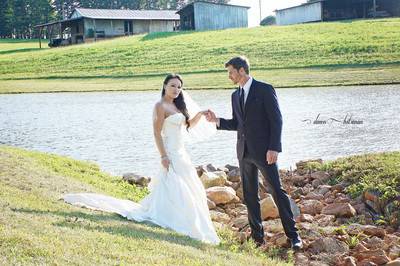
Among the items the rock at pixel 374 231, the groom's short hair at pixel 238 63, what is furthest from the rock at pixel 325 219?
the groom's short hair at pixel 238 63

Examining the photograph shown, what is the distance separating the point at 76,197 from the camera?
28.1 feet

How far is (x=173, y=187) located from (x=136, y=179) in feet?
12.9

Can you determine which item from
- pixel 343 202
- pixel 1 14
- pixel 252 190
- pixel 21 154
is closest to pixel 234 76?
pixel 252 190

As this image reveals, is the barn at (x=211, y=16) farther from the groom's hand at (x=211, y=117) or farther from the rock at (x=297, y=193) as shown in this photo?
the groom's hand at (x=211, y=117)

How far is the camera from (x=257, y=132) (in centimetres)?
732

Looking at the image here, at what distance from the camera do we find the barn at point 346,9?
60531mm

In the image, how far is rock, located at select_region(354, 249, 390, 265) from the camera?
23.2 feet

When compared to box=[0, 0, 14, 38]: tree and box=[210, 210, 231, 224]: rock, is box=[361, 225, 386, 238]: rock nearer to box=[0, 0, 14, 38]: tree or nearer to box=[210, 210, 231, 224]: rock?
box=[210, 210, 231, 224]: rock

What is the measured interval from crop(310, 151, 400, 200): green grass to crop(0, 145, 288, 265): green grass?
9.82 ft

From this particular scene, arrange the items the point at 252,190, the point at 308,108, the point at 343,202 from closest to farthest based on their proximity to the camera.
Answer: the point at 252,190 < the point at 343,202 < the point at 308,108

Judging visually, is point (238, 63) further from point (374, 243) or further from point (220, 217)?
point (220, 217)

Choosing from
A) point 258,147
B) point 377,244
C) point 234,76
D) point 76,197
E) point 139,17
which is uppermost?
point 139,17

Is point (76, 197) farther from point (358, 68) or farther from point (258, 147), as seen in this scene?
point (358, 68)

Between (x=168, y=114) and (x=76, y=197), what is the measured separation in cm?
189
